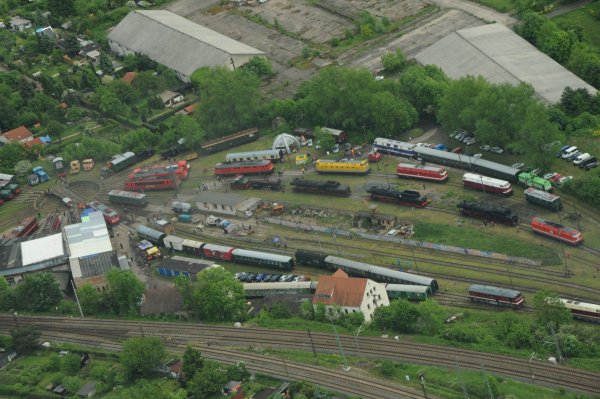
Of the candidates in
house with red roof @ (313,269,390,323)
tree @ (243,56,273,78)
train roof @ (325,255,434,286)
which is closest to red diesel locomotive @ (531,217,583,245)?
train roof @ (325,255,434,286)

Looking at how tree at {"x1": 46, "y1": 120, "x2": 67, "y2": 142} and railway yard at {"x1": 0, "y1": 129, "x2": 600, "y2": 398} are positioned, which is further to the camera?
tree at {"x1": 46, "y1": 120, "x2": 67, "y2": 142}

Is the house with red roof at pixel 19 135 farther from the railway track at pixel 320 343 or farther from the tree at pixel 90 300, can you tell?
the tree at pixel 90 300

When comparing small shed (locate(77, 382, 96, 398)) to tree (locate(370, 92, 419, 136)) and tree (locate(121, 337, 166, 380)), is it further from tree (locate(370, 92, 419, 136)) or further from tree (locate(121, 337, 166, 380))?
tree (locate(370, 92, 419, 136))

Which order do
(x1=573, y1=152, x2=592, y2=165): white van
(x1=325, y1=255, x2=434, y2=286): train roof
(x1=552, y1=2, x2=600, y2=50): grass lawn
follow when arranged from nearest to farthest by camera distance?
(x1=325, y1=255, x2=434, y2=286): train roof
(x1=573, y1=152, x2=592, y2=165): white van
(x1=552, y1=2, x2=600, y2=50): grass lawn

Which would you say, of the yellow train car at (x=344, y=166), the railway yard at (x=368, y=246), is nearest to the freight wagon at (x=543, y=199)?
the railway yard at (x=368, y=246)

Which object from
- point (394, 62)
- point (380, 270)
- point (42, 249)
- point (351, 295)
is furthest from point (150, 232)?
point (394, 62)

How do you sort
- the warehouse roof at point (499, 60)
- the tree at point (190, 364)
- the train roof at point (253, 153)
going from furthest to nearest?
the train roof at point (253, 153) → the warehouse roof at point (499, 60) → the tree at point (190, 364)

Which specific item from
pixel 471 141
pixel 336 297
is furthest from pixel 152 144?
pixel 336 297
